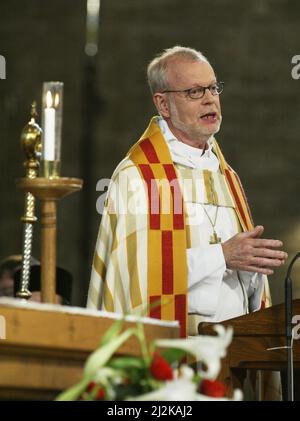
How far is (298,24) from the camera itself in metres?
9.14

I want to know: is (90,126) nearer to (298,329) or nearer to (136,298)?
(136,298)

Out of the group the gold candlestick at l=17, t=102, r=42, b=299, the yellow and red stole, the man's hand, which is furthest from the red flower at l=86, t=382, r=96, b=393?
the yellow and red stole

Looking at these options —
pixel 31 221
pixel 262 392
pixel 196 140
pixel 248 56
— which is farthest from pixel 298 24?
pixel 31 221

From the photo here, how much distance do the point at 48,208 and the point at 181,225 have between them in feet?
6.85

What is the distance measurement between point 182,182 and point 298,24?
3296 mm

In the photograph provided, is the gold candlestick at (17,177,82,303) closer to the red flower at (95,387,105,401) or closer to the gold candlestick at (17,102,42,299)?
the gold candlestick at (17,102,42,299)

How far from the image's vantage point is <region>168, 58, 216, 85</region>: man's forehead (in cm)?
618

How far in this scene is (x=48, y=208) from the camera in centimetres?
396

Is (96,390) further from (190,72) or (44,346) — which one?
(190,72)

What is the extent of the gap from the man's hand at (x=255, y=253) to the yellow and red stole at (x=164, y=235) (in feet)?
1.10

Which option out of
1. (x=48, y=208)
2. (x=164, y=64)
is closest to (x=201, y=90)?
(x=164, y=64)

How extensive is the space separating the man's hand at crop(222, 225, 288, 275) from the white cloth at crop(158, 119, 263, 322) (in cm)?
13

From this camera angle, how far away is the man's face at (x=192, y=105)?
614 centimetres
